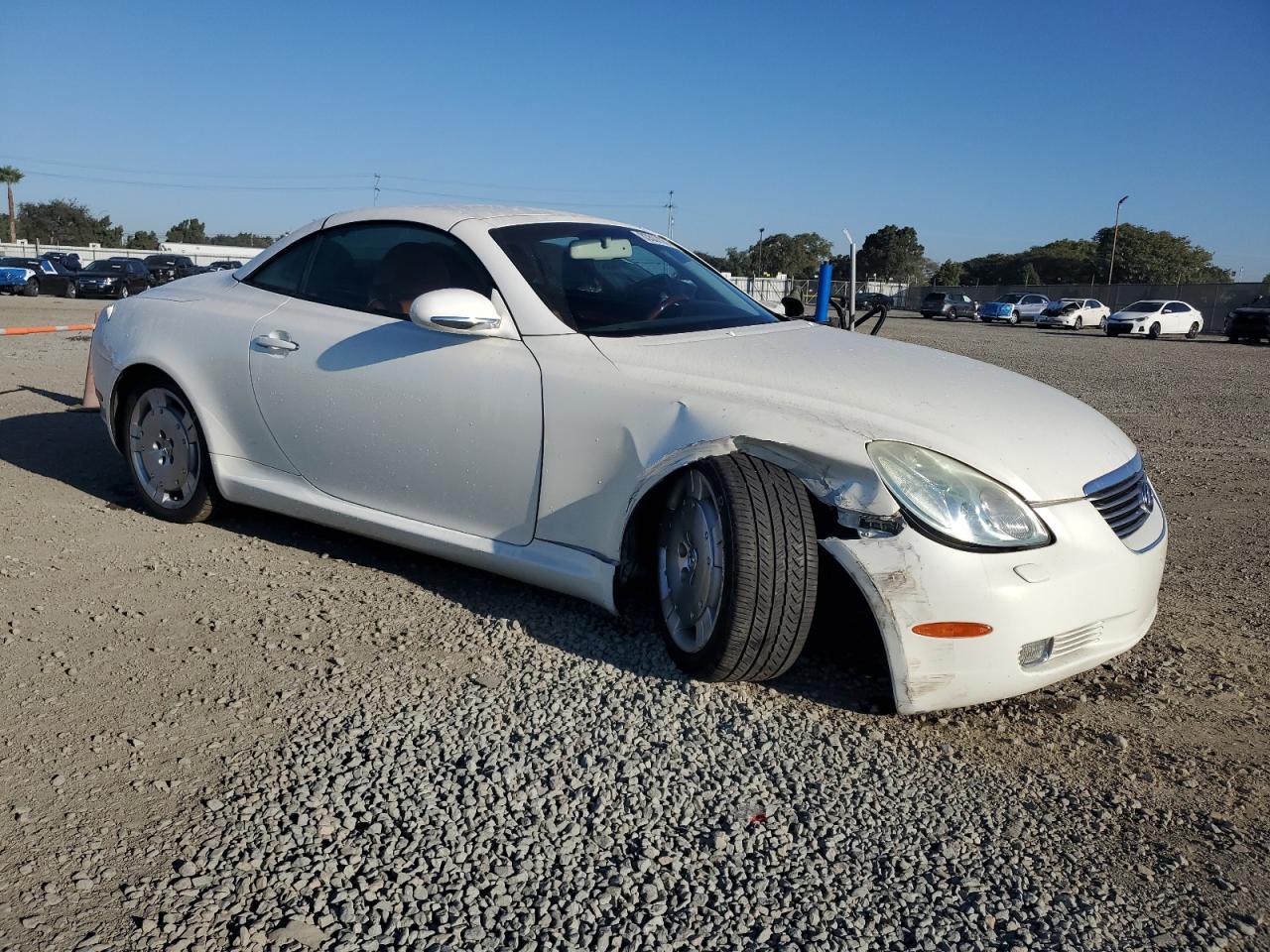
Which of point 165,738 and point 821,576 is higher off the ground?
point 821,576

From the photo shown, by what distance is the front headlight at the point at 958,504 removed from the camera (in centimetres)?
274

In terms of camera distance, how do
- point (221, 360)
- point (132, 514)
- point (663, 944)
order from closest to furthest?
point (663, 944) → point (221, 360) → point (132, 514)

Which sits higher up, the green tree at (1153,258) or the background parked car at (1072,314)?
the green tree at (1153,258)

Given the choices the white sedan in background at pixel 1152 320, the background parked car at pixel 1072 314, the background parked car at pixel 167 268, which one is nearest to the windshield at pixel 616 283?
the background parked car at pixel 167 268

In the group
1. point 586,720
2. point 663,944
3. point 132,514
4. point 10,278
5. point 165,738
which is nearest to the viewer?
point 663,944

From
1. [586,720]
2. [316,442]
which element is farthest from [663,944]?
[316,442]

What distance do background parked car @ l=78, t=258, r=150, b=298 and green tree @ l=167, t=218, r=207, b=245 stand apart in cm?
8492

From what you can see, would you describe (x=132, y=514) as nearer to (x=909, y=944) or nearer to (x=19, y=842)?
(x=19, y=842)

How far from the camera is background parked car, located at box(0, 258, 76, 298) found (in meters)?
30.8

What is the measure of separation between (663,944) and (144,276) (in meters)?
34.1

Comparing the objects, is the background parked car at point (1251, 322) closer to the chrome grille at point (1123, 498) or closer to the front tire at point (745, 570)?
the chrome grille at point (1123, 498)

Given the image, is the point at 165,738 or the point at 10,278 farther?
the point at 10,278

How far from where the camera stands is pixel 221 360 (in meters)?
4.22

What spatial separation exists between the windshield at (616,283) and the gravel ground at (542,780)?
108 cm
